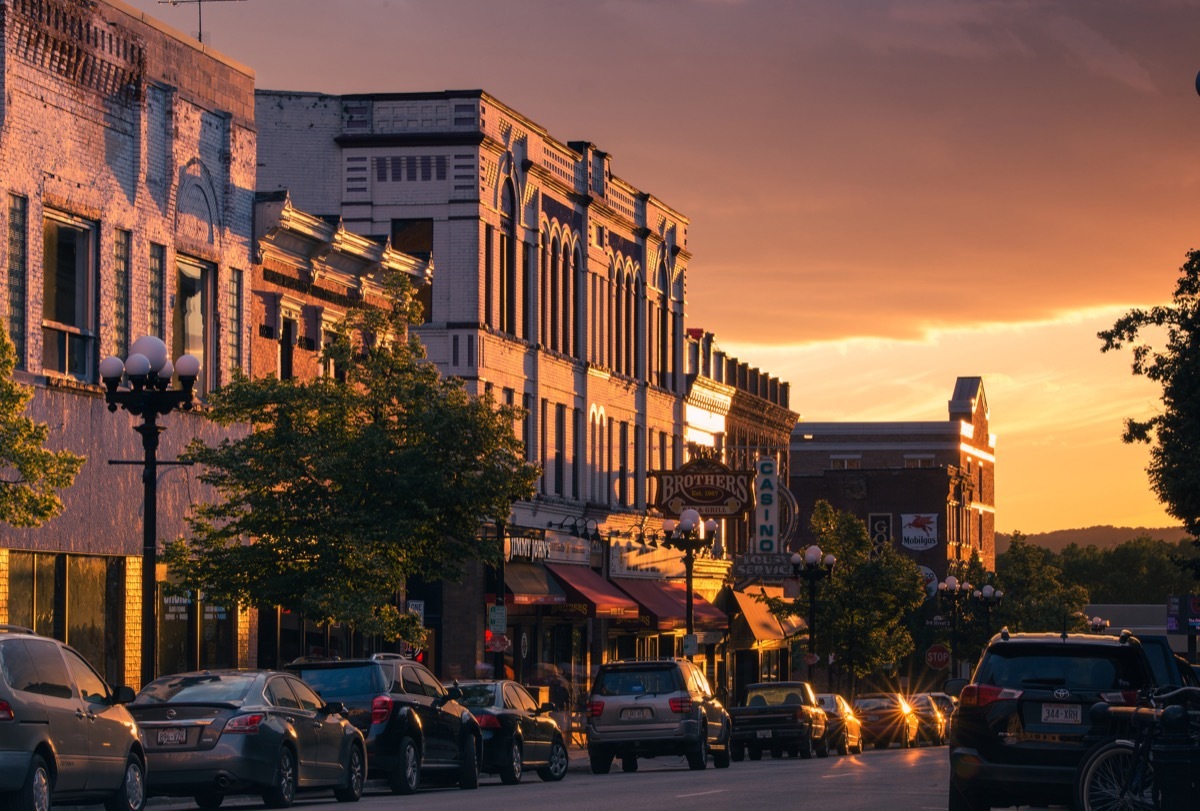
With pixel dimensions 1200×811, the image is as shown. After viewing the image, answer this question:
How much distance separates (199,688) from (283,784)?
4.57ft

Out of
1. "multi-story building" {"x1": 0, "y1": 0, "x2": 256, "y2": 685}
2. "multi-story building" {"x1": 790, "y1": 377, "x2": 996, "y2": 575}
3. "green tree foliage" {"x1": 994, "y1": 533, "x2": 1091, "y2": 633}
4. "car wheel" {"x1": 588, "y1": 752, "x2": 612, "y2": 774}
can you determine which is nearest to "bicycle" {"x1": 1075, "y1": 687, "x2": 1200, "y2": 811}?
"car wheel" {"x1": 588, "y1": 752, "x2": 612, "y2": 774}

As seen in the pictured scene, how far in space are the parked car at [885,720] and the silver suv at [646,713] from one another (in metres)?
20.6

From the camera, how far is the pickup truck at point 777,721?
4038 centimetres

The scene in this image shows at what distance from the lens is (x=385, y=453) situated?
32188mm

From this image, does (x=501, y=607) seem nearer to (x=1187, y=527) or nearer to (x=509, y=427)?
(x=509, y=427)

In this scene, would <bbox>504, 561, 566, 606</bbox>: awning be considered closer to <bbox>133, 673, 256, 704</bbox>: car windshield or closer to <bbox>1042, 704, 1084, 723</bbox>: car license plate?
<bbox>133, 673, 256, 704</bbox>: car windshield

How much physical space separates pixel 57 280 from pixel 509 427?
7602mm

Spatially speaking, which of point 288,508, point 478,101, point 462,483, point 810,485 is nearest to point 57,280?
point 288,508

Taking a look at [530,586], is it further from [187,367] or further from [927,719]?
[187,367]

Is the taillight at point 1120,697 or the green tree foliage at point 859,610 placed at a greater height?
the taillight at point 1120,697

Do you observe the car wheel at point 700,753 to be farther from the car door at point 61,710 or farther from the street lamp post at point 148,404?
the car door at point 61,710

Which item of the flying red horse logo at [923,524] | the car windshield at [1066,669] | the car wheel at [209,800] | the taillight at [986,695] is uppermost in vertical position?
the flying red horse logo at [923,524]

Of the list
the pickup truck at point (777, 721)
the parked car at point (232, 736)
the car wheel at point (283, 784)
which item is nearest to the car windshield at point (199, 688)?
the parked car at point (232, 736)

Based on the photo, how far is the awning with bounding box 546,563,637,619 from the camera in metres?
50.8
